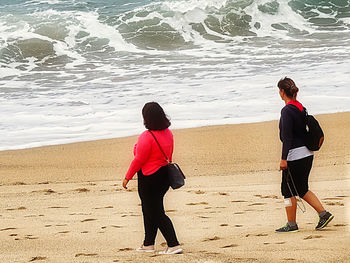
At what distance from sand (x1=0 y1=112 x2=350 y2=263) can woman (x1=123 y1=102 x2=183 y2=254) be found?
0.62ft

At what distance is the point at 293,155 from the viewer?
4.64 m

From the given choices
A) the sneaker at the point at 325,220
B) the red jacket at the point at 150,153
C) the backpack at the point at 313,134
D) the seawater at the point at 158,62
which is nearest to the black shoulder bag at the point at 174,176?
the red jacket at the point at 150,153

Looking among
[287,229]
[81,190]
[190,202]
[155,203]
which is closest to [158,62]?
[81,190]

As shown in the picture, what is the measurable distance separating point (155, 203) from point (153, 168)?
0.90 feet

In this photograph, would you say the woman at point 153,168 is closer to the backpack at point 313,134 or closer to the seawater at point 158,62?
the backpack at point 313,134

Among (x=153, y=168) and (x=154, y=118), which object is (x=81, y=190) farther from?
(x=154, y=118)

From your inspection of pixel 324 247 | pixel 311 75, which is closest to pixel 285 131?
pixel 324 247

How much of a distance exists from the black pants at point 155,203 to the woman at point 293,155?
Result: 983 mm

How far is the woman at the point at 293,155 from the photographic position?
459cm

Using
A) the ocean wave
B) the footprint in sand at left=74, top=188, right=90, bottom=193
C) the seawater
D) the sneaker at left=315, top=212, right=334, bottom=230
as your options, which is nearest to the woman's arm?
the sneaker at left=315, top=212, right=334, bottom=230

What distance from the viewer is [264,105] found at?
570 inches

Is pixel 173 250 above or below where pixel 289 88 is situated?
below

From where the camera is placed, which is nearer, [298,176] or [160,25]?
[298,176]

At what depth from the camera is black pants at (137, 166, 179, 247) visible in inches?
167
